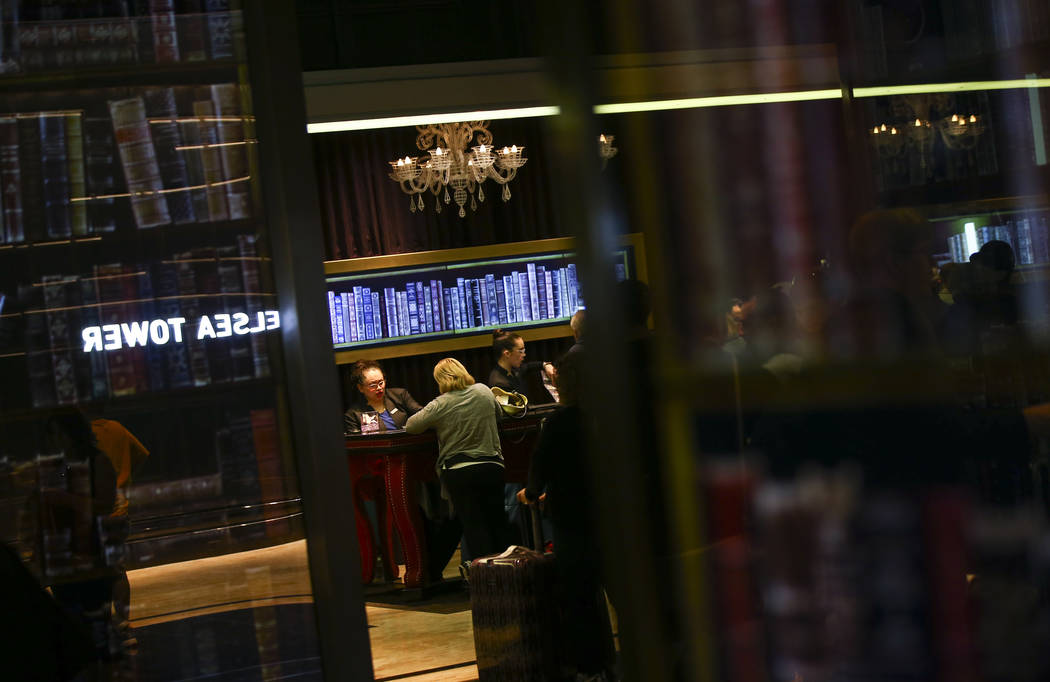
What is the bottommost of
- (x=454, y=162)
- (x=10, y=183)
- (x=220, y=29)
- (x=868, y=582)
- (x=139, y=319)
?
(x=868, y=582)

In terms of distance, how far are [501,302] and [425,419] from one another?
3228mm

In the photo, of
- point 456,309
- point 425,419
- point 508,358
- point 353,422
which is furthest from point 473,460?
point 456,309

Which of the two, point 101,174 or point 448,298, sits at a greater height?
point 448,298

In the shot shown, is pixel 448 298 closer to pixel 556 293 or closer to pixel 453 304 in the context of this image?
pixel 453 304

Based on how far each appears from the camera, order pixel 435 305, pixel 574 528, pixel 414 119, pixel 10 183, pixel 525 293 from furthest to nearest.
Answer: pixel 525 293, pixel 435 305, pixel 414 119, pixel 574 528, pixel 10 183

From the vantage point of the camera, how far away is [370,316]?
8609mm

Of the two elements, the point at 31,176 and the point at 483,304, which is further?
the point at 483,304

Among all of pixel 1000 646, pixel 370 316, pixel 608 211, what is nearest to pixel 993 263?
pixel 1000 646

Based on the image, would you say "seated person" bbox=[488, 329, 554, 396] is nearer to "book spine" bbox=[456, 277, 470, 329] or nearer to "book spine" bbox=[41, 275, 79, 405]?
"book spine" bbox=[456, 277, 470, 329]

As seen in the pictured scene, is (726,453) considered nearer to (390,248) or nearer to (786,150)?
(786,150)

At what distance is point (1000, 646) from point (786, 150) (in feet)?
2.22

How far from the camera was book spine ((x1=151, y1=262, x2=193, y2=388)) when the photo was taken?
2152mm

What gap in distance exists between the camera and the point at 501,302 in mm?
8945

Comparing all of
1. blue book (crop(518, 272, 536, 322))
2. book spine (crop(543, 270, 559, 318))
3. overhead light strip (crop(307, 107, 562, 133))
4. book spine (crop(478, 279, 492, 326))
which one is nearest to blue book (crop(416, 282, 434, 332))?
book spine (crop(478, 279, 492, 326))
